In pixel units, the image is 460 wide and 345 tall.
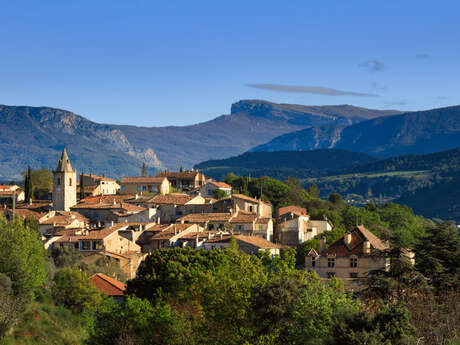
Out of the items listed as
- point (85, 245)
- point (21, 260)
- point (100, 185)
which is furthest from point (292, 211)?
point (21, 260)

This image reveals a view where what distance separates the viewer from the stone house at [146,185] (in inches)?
4082

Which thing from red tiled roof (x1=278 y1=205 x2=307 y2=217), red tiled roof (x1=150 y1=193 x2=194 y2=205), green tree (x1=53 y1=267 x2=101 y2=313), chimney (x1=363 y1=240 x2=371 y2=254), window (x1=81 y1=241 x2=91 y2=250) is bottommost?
green tree (x1=53 y1=267 x2=101 y2=313)

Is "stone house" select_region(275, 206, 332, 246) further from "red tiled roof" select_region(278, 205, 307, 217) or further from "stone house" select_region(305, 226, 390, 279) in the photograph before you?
"stone house" select_region(305, 226, 390, 279)

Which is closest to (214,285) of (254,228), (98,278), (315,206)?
(98,278)

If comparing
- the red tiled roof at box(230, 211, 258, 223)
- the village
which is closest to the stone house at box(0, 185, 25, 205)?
the village

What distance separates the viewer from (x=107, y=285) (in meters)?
59.5

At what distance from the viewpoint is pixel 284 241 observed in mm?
Result: 79125

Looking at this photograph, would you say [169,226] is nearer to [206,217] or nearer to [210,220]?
[210,220]

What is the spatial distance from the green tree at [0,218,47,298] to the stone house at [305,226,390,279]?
20009 mm

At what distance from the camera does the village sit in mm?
63594

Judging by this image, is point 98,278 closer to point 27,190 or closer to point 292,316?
point 292,316

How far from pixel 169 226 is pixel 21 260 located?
2561 centimetres

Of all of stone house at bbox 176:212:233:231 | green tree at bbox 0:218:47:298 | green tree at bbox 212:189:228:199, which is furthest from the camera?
green tree at bbox 212:189:228:199

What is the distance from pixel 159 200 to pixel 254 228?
1564cm
